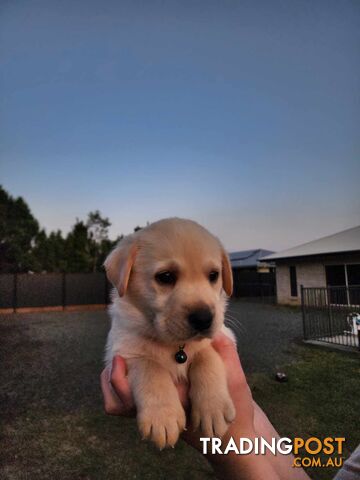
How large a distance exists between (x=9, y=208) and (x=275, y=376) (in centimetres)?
3006

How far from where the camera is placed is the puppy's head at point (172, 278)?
173 cm

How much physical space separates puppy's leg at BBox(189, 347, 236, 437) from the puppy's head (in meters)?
0.22

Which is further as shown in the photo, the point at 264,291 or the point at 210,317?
the point at 264,291

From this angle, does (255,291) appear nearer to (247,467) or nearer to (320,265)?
(320,265)

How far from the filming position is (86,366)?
31.1 feet

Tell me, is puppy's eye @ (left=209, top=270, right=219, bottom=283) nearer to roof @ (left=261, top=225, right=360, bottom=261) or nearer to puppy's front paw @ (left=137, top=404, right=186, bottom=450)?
puppy's front paw @ (left=137, top=404, right=186, bottom=450)

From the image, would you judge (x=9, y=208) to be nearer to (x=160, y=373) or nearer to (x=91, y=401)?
(x=91, y=401)

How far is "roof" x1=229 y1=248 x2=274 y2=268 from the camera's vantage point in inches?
1316

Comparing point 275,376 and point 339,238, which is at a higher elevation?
point 339,238

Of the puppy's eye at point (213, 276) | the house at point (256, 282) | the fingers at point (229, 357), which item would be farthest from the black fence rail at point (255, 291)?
the puppy's eye at point (213, 276)

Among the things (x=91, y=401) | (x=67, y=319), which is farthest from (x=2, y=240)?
(x=91, y=401)

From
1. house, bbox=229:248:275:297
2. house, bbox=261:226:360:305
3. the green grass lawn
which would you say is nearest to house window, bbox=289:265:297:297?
house, bbox=261:226:360:305

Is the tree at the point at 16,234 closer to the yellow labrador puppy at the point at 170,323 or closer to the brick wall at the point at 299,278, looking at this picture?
the brick wall at the point at 299,278

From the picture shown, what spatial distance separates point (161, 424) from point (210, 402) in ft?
0.87
